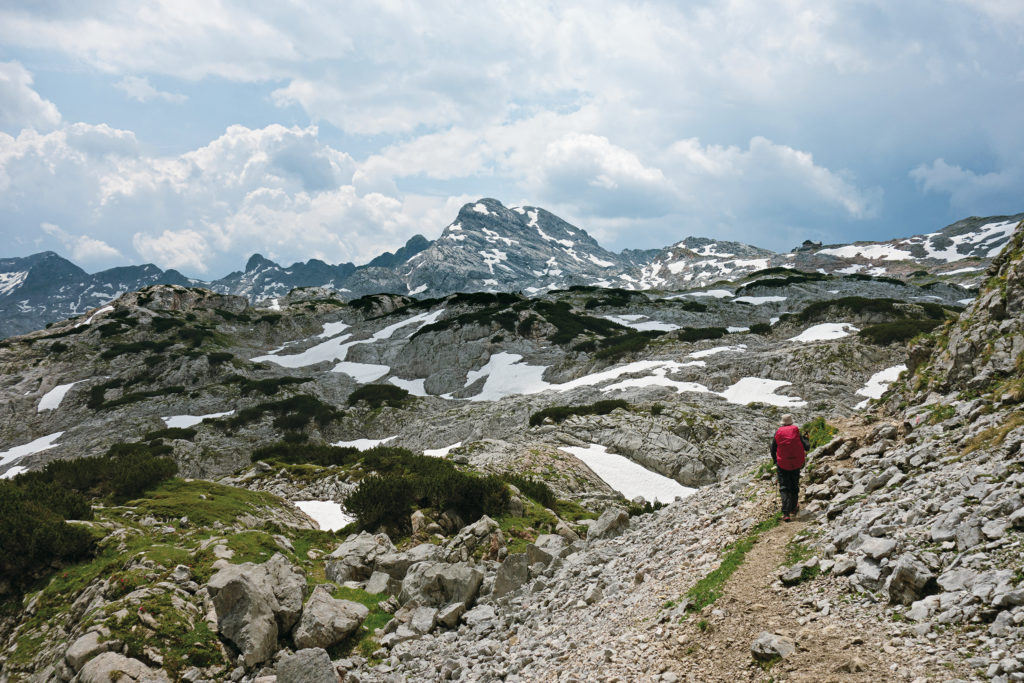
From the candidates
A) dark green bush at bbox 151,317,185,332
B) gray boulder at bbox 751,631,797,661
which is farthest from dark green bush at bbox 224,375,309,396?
gray boulder at bbox 751,631,797,661

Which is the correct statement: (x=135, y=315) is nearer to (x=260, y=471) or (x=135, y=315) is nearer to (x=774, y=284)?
(x=260, y=471)

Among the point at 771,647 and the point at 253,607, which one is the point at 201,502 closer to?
the point at 253,607

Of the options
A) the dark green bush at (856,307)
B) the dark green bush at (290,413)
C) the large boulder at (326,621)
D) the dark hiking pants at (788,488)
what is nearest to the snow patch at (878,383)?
the dark green bush at (856,307)

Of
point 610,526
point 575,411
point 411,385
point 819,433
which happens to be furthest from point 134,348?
point 819,433

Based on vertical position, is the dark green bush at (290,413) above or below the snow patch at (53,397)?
below

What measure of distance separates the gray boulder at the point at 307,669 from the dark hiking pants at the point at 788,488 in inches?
408

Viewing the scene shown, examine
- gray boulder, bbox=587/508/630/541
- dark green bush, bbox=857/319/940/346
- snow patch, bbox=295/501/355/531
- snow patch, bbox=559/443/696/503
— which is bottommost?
snow patch, bbox=559/443/696/503

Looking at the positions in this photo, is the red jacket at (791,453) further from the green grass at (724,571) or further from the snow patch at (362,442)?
the snow patch at (362,442)

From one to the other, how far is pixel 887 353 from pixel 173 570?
205 feet

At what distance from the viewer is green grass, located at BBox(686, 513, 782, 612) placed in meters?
8.68

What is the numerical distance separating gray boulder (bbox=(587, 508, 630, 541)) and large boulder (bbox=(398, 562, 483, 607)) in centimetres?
446

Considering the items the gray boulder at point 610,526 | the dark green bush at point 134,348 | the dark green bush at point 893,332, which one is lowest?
the gray boulder at point 610,526

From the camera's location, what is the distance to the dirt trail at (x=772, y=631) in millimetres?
6184

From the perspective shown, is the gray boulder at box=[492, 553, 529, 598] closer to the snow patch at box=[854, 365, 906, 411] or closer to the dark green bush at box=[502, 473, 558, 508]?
the dark green bush at box=[502, 473, 558, 508]
